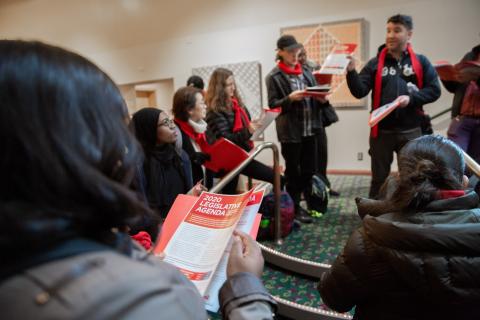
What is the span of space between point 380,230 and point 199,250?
56 centimetres

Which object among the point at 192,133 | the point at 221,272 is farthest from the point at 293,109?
the point at 221,272

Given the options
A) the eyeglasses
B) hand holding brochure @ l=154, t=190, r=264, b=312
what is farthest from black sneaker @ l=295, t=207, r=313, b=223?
hand holding brochure @ l=154, t=190, r=264, b=312

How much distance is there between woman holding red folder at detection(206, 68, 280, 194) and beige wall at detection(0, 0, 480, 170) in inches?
124

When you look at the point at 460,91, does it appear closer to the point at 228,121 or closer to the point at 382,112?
the point at 382,112

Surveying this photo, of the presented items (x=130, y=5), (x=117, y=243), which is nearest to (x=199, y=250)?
(x=117, y=243)

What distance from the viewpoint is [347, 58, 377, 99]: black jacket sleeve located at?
10.1 feet

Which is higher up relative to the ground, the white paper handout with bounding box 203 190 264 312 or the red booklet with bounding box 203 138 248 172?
the white paper handout with bounding box 203 190 264 312

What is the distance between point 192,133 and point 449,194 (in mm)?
2098

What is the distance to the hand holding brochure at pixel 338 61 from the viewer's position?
3.08 meters

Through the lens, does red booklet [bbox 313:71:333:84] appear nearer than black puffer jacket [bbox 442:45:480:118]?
No

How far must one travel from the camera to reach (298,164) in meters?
3.52

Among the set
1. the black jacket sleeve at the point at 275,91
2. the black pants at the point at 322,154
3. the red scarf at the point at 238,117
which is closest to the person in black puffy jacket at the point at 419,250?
the red scarf at the point at 238,117

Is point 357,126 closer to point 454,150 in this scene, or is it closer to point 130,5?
point 454,150

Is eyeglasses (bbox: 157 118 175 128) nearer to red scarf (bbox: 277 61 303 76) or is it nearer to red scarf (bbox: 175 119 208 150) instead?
red scarf (bbox: 175 119 208 150)
